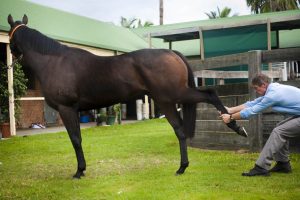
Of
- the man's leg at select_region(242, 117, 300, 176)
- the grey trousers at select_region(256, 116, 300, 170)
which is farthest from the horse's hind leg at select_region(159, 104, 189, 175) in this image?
the grey trousers at select_region(256, 116, 300, 170)

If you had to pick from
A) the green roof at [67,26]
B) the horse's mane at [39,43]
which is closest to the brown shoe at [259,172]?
the horse's mane at [39,43]

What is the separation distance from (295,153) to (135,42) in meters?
15.9

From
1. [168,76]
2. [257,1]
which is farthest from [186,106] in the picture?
[257,1]

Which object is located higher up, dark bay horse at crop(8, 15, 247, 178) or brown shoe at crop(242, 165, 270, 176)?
dark bay horse at crop(8, 15, 247, 178)

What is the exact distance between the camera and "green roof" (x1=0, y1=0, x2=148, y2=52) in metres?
14.6

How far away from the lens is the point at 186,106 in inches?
230

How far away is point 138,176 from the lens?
561cm

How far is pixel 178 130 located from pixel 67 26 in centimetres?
1228

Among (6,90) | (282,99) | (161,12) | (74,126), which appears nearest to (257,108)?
(282,99)

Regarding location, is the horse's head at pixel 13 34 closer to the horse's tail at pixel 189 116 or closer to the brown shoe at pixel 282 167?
the horse's tail at pixel 189 116

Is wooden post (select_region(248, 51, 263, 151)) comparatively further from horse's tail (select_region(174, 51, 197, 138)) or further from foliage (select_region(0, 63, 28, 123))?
foliage (select_region(0, 63, 28, 123))

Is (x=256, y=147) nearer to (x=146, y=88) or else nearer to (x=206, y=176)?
(x=206, y=176)

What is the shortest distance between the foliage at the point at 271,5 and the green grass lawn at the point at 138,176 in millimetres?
35676

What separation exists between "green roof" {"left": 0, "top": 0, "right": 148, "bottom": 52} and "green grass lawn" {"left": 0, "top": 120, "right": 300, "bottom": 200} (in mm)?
6215
